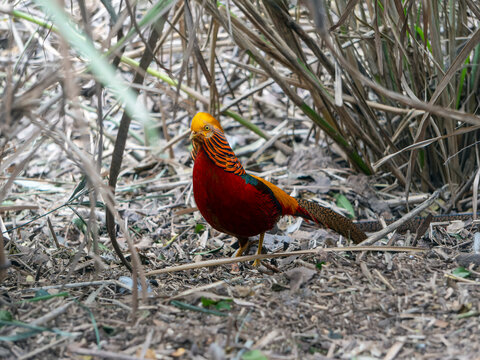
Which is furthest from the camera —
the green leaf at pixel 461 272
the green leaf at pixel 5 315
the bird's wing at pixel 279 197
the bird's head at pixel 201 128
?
the bird's wing at pixel 279 197

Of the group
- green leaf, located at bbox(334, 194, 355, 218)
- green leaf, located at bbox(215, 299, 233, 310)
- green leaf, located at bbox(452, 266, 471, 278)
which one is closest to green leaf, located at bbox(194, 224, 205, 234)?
green leaf, located at bbox(334, 194, 355, 218)

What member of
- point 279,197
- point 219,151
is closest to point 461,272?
point 279,197

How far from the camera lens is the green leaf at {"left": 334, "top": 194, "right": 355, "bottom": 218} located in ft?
13.5

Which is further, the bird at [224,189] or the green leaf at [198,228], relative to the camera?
the green leaf at [198,228]

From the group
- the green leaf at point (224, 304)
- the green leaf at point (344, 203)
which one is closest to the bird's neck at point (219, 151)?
the green leaf at point (224, 304)

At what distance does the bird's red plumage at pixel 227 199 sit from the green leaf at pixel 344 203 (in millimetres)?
1135

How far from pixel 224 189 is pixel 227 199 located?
6 cm

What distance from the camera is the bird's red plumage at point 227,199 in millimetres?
2998

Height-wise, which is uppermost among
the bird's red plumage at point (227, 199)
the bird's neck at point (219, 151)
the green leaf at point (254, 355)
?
the bird's neck at point (219, 151)

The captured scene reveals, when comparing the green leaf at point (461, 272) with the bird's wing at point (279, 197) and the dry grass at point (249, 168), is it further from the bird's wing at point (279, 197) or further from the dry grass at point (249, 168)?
the bird's wing at point (279, 197)

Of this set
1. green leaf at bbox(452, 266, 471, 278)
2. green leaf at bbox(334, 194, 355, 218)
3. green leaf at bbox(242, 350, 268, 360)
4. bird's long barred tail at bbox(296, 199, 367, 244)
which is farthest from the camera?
green leaf at bbox(334, 194, 355, 218)

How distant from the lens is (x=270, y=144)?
482cm

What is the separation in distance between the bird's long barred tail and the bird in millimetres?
342

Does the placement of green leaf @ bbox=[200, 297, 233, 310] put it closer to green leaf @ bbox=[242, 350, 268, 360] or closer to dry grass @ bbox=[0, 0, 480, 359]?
dry grass @ bbox=[0, 0, 480, 359]
